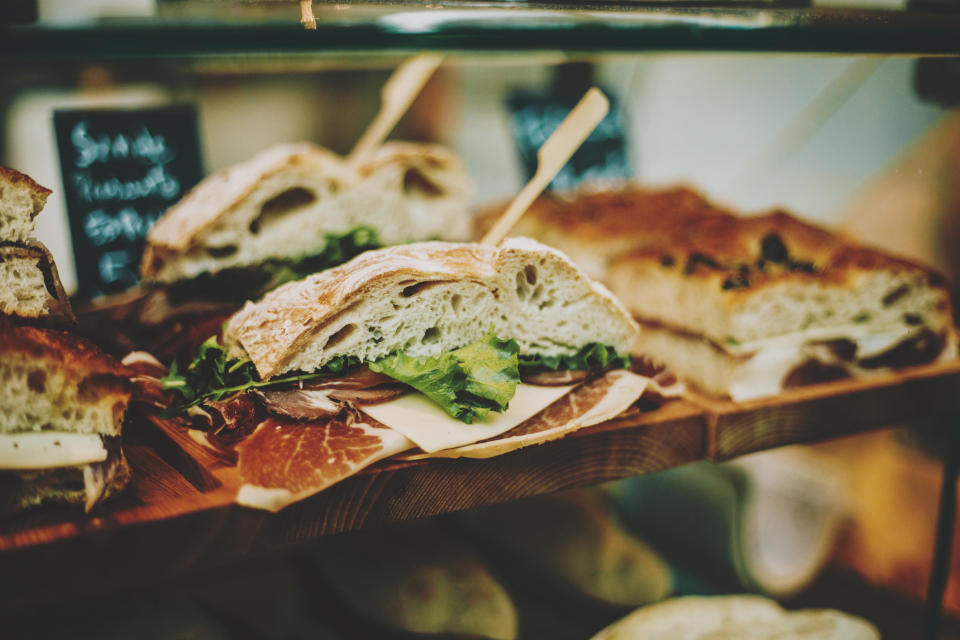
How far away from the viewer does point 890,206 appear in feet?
10.8

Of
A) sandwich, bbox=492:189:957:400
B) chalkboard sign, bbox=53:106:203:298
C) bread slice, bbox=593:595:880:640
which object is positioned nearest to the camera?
bread slice, bbox=593:595:880:640

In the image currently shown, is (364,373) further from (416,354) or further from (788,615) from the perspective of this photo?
(788,615)

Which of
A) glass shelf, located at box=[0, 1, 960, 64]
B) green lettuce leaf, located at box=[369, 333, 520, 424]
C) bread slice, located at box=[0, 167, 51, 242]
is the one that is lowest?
green lettuce leaf, located at box=[369, 333, 520, 424]

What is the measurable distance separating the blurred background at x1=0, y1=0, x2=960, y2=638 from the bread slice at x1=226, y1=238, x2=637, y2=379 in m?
0.53

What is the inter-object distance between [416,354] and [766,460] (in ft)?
8.16

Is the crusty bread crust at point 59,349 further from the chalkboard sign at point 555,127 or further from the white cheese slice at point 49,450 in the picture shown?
the chalkboard sign at point 555,127

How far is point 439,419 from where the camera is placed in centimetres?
153

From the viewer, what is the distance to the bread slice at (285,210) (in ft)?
8.07

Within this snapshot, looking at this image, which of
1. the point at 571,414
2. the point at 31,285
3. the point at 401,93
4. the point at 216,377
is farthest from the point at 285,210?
the point at 571,414

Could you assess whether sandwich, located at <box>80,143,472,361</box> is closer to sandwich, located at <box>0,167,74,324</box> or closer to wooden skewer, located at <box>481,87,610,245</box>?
sandwich, located at <box>0,167,74,324</box>

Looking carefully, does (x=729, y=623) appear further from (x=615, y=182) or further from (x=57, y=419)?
(x=615, y=182)

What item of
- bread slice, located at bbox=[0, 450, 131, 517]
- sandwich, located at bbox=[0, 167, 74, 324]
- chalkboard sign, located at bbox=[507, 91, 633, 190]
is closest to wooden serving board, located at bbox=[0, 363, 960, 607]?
bread slice, located at bbox=[0, 450, 131, 517]

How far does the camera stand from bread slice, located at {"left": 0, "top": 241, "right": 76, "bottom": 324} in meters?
1.46

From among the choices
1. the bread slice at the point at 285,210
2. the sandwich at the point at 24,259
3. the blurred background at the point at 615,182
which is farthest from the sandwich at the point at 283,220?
the sandwich at the point at 24,259
